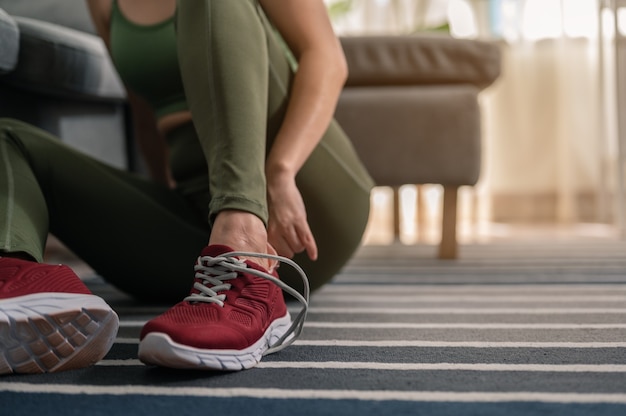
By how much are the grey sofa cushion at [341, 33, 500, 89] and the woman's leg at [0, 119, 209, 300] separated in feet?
2.21

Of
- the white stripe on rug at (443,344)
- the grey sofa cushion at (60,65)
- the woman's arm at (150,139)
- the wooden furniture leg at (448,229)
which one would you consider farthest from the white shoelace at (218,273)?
the wooden furniture leg at (448,229)

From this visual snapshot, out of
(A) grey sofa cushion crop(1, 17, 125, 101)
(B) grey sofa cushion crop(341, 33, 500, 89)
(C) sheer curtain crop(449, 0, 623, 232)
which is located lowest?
(C) sheer curtain crop(449, 0, 623, 232)

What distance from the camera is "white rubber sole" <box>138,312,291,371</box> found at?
0.52 metres

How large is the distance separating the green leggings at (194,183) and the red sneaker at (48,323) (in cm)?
8

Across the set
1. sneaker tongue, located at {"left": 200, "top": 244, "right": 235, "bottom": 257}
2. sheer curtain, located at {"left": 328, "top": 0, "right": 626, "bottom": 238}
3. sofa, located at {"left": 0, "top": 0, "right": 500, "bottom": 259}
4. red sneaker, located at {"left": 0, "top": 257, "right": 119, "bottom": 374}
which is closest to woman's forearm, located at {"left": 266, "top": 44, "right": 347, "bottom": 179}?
sneaker tongue, located at {"left": 200, "top": 244, "right": 235, "bottom": 257}

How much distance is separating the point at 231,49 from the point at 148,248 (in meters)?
0.30

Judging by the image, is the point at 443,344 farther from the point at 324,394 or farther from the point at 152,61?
the point at 152,61

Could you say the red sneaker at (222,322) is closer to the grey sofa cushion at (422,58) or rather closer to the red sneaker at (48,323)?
the red sneaker at (48,323)

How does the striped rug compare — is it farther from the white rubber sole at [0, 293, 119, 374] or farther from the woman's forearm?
the woman's forearm

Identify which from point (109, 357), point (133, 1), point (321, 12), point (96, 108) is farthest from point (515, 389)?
point (96, 108)

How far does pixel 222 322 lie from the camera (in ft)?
1.81

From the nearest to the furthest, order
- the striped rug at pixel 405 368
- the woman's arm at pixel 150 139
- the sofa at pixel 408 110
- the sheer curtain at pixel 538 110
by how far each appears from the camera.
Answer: the striped rug at pixel 405 368 < the woman's arm at pixel 150 139 < the sofa at pixel 408 110 < the sheer curtain at pixel 538 110

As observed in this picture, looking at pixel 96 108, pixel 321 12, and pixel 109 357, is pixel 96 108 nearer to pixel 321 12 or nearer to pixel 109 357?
pixel 321 12

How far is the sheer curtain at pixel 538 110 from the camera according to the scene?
282cm
